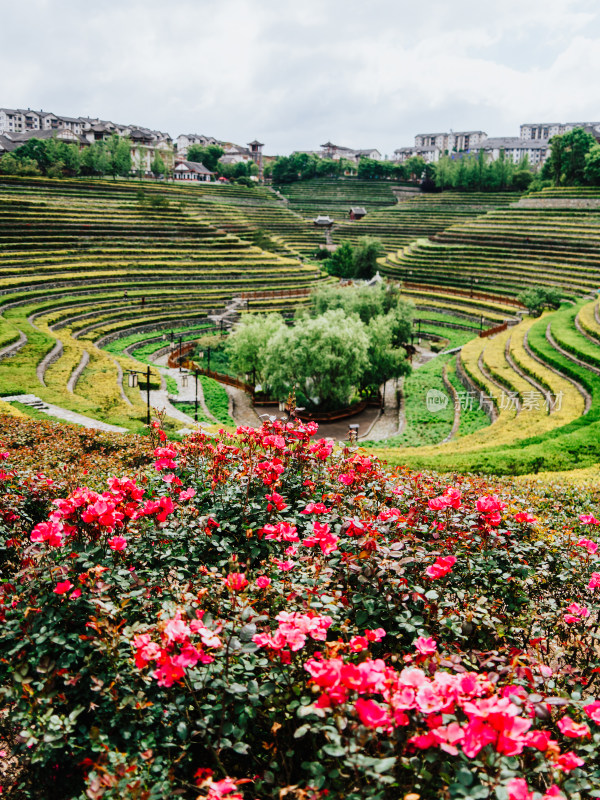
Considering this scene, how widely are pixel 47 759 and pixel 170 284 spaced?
159ft

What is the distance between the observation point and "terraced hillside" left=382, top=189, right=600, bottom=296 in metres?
53.0

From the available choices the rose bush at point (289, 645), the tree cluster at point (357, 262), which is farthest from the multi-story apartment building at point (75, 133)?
the rose bush at point (289, 645)

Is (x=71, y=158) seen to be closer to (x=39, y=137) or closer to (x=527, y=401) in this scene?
(x=39, y=137)

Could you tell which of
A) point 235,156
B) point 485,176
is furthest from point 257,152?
point 485,176

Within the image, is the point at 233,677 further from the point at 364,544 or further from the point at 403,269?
the point at 403,269

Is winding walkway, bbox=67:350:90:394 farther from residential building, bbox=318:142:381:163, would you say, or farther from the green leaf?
residential building, bbox=318:142:381:163

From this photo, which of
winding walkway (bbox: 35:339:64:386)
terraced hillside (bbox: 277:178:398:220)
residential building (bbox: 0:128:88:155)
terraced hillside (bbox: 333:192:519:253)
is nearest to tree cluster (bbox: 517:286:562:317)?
terraced hillside (bbox: 333:192:519:253)

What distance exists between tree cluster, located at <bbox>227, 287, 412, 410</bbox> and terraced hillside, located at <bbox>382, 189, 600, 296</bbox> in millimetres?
23334

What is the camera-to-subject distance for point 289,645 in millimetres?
3383

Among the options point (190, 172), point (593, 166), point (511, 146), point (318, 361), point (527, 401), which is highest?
point (511, 146)

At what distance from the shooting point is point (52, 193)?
60.8m

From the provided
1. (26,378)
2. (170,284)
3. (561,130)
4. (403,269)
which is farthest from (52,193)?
(561,130)

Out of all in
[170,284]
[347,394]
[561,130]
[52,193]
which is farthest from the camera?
[561,130]

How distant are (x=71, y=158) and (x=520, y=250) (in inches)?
2722
